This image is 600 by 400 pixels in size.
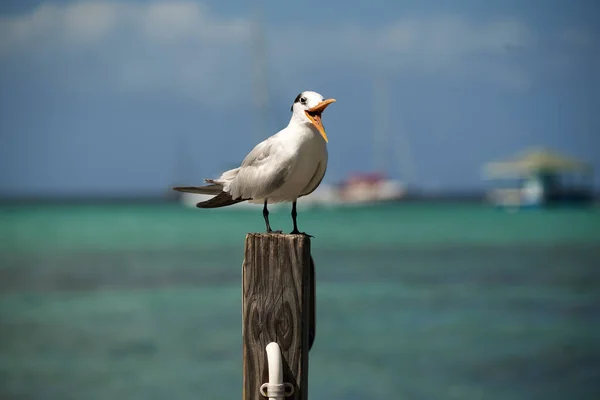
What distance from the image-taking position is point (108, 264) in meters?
32.1

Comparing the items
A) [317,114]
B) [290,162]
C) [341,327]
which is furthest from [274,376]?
[341,327]

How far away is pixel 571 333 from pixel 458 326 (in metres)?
1.95

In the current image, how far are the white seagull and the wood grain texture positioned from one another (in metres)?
0.58

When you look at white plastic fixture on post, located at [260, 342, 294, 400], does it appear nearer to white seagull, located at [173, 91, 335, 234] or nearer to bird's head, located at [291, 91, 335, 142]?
white seagull, located at [173, 91, 335, 234]

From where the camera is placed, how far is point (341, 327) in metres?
17.1

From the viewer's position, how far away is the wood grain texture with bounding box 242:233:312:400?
3801mm

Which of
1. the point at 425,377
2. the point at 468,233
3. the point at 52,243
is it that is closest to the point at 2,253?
the point at 52,243

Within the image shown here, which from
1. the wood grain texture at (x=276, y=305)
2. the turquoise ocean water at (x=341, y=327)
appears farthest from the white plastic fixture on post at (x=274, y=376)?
the turquoise ocean water at (x=341, y=327)

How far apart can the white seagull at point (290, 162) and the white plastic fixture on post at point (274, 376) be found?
72 cm

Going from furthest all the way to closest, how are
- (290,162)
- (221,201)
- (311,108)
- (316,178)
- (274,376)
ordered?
(221,201), (316,178), (290,162), (311,108), (274,376)

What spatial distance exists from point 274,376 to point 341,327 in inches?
527

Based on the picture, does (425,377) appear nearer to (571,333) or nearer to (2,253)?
(571,333)

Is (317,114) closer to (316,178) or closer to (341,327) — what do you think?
(316,178)

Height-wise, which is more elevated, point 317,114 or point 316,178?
point 317,114
